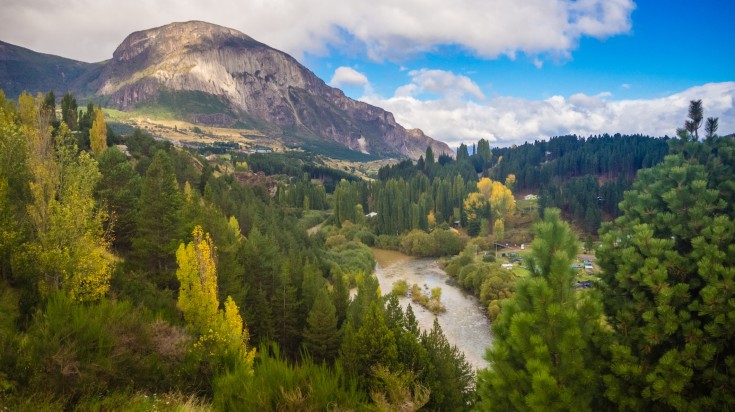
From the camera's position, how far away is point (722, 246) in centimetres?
1077

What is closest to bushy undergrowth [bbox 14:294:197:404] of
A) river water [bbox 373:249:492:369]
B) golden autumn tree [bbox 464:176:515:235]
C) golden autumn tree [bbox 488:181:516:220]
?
river water [bbox 373:249:492:369]

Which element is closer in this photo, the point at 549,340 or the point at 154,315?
the point at 549,340

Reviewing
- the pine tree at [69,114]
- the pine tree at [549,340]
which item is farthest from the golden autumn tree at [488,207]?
the pine tree at [549,340]

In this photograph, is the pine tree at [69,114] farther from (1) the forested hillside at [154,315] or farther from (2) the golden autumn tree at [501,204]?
(2) the golden autumn tree at [501,204]

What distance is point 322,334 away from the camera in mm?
34312

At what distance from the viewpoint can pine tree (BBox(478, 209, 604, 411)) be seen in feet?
34.8

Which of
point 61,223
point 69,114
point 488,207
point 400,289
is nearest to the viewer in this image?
point 61,223

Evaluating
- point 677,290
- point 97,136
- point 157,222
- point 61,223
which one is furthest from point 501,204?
point 677,290

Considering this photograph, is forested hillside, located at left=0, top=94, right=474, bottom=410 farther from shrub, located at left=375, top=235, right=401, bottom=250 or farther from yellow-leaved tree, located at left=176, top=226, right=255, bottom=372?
shrub, located at left=375, top=235, right=401, bottom=250

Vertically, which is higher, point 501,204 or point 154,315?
point 154,315

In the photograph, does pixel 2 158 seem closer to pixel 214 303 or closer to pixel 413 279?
pixel 214 303

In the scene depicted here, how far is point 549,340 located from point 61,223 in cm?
2061

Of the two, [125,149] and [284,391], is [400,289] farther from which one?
[284,391]

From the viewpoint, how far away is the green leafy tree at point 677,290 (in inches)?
395
